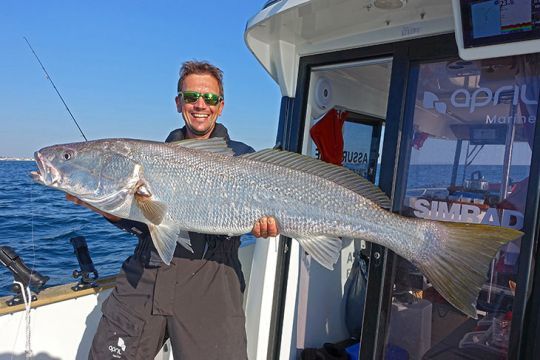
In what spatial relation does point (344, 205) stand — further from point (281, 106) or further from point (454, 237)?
point (281, 106)

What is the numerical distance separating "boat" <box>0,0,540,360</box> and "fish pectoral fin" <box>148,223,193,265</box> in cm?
150

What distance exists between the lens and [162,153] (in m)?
2.66

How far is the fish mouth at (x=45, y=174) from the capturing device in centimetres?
265

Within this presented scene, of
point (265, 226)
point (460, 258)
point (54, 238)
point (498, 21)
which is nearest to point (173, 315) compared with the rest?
point (265, 226)

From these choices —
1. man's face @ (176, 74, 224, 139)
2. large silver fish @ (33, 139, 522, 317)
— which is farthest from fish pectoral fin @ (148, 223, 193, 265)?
man's face @ (176, 74, 224, 139)

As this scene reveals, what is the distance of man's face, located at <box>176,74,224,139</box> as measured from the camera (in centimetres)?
290

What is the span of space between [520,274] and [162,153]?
2.40 m

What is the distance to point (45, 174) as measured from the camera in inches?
104

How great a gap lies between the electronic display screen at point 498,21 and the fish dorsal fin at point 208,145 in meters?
1.68

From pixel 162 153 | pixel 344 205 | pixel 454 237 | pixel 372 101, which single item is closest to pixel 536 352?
pixel 454 237

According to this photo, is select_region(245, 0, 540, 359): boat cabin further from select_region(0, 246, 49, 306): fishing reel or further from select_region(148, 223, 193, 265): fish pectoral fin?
select_region(0, 246, 49, 306): fishing reel

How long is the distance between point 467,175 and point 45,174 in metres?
2.90

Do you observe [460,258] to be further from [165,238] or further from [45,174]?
[45,174]

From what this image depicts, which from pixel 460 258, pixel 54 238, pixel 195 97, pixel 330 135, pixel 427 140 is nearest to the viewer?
pixel 460 258
